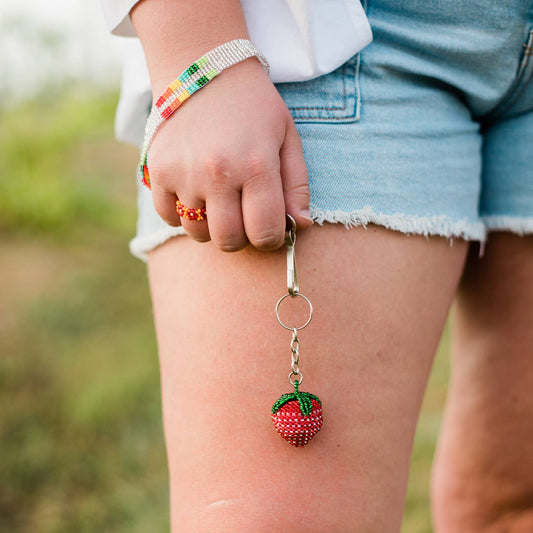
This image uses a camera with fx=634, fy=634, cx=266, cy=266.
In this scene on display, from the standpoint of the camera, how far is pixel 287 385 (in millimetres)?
953

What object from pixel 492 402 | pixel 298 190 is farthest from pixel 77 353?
pixel 298 190

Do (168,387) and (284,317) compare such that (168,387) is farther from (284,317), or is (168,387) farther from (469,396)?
(469,396)

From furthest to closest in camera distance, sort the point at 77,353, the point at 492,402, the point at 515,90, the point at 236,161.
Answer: the point at 77,353 < the point at 492,402 < the point at 515,90 < the point at 236,161

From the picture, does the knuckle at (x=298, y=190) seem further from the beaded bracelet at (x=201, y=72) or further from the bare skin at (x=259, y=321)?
the beaded bracelet at (x=201, y=72)

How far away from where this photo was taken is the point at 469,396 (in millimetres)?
1526

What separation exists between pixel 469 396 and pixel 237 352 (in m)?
0.80

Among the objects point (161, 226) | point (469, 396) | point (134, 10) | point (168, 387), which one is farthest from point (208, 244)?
point (469, 396)

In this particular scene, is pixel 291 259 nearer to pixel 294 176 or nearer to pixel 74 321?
pixel 294 176

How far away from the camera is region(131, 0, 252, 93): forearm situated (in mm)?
911

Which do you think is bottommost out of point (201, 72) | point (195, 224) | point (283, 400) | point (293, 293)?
point (283, 400)

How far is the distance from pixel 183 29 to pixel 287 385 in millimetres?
543

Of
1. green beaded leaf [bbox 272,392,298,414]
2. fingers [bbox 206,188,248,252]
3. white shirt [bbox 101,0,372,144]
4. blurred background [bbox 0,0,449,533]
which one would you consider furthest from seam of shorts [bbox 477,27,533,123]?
blurred background [bbox 0,0,449,533]

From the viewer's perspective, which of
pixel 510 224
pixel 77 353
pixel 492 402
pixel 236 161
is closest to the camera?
pixel 236 161

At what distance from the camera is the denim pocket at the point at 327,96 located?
99cm
